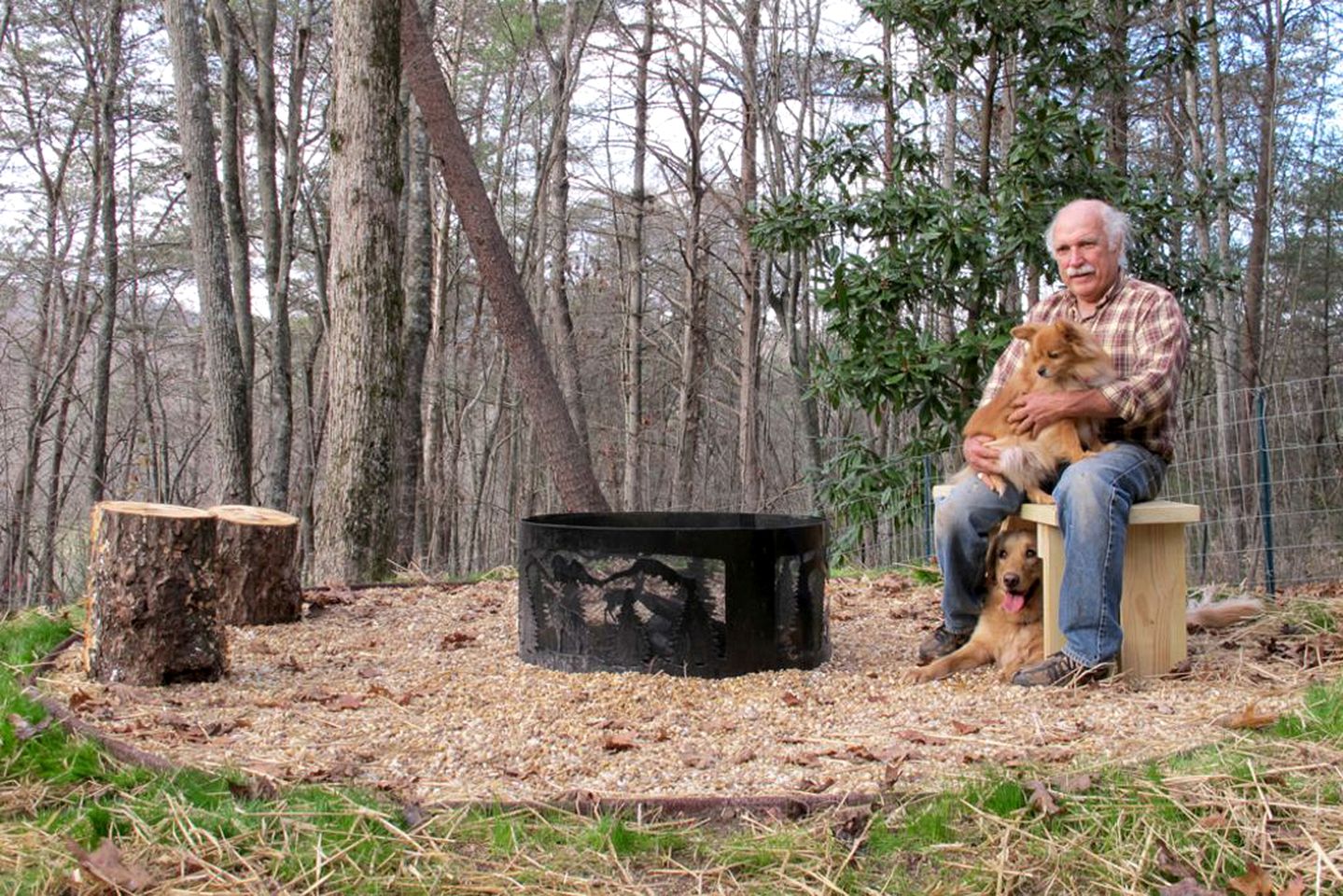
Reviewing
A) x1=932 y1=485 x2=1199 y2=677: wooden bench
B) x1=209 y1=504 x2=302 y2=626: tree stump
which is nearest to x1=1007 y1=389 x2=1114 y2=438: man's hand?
x1=932 y1=485 x2=1199 y2=677: wooden bench

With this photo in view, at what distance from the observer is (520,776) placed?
116 inches

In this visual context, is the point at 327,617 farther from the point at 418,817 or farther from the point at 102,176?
the point at 102,176

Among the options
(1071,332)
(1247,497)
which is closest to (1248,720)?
(1071,332)

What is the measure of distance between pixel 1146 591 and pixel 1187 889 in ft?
6.00

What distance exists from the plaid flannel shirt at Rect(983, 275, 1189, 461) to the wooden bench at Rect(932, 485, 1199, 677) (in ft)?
0.96

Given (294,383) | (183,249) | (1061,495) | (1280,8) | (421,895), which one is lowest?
(421,895)

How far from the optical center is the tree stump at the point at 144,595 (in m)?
3.84

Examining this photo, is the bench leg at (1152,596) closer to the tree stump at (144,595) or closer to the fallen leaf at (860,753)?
the fallen leaf at (860,753)

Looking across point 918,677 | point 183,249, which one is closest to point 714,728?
point 918,677

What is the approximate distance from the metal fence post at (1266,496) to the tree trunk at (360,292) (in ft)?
17.5

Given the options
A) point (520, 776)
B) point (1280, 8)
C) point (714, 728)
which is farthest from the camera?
point (1280, 8)

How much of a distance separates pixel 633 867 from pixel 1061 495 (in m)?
2.14

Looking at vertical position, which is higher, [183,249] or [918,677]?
[183,249]

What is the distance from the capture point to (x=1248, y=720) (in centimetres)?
306
